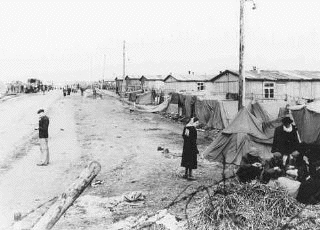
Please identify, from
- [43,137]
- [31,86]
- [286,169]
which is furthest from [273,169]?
[31,86]

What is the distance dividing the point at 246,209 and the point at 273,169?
1.66 meters

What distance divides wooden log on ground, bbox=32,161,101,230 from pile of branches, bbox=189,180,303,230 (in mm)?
1909

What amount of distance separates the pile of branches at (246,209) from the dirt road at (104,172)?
Answer: 125 centimetres

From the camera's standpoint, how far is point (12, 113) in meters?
30.7

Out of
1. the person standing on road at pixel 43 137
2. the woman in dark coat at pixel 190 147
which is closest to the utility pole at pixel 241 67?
the woman in dark coat at pixel 190 147

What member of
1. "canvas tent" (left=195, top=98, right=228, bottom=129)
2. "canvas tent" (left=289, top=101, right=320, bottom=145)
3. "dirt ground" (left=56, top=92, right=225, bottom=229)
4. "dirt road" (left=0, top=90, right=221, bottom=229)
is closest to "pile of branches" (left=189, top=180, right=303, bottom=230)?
"dirt ground" (left=56, top=92, right=225, bottom=229)

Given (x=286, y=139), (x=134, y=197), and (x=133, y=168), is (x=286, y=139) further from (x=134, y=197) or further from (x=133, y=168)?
(x=133, y=168)

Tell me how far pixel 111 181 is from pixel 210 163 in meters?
3.66

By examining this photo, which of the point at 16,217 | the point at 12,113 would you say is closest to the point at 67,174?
the point at 16,217

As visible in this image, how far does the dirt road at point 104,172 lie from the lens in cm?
827

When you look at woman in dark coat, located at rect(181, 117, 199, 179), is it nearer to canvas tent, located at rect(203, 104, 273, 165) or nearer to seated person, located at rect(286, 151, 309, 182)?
seated person, located at rect(286, 151, 309, 182)

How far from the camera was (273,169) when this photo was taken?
8.07m

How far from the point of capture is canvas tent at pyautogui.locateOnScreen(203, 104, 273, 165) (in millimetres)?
13320

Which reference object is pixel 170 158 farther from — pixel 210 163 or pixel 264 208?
pixel 264 208
